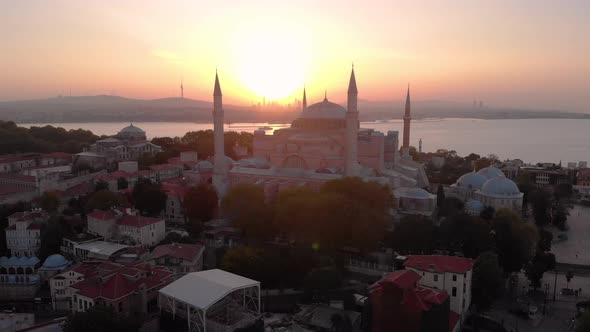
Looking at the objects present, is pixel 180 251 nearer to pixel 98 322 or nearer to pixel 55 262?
pixel 55 262

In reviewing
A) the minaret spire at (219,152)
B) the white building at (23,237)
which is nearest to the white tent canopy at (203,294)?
the white building at (23,237)

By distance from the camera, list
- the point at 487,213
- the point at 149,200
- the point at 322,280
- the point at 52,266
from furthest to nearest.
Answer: the point at 487,213 < the point at 149,200 < the point at 52,266 < the point at 322,280

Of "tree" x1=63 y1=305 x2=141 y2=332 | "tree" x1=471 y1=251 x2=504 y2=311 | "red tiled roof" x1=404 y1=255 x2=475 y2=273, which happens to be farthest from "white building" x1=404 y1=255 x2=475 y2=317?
"tree" x1=63 y1=305 x2=141 y2=332

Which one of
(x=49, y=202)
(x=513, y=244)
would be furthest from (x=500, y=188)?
(x=49, y=202)

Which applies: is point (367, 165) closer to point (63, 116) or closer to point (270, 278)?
point (270, 278)

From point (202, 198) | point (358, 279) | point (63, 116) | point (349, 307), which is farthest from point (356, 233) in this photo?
point (63, 116)

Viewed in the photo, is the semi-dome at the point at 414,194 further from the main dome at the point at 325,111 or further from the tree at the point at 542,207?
the main dome at the point at 325,111
